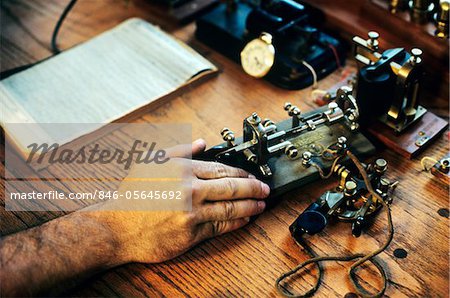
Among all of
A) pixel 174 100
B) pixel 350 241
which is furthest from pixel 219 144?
pixel 350 241

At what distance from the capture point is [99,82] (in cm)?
186

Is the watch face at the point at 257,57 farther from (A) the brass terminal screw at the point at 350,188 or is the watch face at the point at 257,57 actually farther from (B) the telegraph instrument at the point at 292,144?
(A) the brass terminal screw at the point at 350,188

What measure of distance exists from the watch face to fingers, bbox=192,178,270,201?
48 cm

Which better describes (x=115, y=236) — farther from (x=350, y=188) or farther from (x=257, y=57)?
(x=257, y=57)

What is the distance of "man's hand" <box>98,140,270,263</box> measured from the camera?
4.37 feet

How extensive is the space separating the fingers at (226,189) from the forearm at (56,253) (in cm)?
24

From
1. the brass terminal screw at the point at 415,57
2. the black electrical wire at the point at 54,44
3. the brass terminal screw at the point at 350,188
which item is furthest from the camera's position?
the black electrical wire at the point at 54,44

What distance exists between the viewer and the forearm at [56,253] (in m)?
1.27

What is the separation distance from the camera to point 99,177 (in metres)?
1.58

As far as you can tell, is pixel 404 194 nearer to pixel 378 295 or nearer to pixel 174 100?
pixel 378 295

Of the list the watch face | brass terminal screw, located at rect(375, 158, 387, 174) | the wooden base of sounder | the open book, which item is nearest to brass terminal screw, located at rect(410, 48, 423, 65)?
the wooden base of sounder

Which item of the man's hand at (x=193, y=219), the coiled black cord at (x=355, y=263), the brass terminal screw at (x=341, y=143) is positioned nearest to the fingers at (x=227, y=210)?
the man's hand at (x=193, y=219)

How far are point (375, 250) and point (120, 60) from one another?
1093mm

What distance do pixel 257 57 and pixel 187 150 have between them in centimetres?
45
